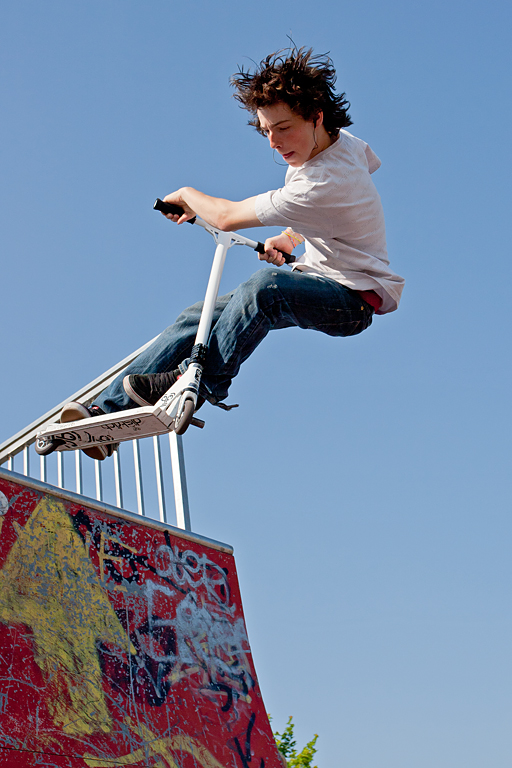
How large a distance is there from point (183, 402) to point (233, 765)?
1.93 m

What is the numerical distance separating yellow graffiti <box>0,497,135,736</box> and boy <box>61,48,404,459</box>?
2.15 feet

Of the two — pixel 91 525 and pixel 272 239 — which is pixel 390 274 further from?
pixel 91 525

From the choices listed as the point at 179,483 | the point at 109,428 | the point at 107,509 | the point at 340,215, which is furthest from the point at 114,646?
the point at 340,215

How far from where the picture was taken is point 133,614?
421cm

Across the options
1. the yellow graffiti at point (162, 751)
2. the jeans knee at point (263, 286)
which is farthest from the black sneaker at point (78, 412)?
the yellow graffiti at point (162, 751)

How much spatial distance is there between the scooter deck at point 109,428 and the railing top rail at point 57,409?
969 mm

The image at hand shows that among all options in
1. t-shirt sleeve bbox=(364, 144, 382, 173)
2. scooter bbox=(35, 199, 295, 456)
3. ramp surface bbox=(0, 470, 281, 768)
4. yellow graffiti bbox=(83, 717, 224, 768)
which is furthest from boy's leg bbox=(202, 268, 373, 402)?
yellow graffiti bbox=(83, 717, 224, 768)

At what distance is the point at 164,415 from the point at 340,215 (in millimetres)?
1383

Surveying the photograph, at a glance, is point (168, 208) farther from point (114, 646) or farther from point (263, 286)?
point (114, 646)

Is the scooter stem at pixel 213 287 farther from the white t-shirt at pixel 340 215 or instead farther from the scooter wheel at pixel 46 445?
the scooter wheel at pixel 46 445

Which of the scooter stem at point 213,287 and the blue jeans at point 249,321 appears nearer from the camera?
the blue jeans at point 249,321

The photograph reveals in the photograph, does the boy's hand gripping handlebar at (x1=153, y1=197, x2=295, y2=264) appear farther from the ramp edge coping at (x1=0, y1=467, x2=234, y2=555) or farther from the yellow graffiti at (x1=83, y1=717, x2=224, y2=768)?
the yellow graffiti at (x1=83, y1=717, x2=224, y2=768)

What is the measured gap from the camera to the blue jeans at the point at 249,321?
412 cm

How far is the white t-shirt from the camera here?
→ 152 inches
